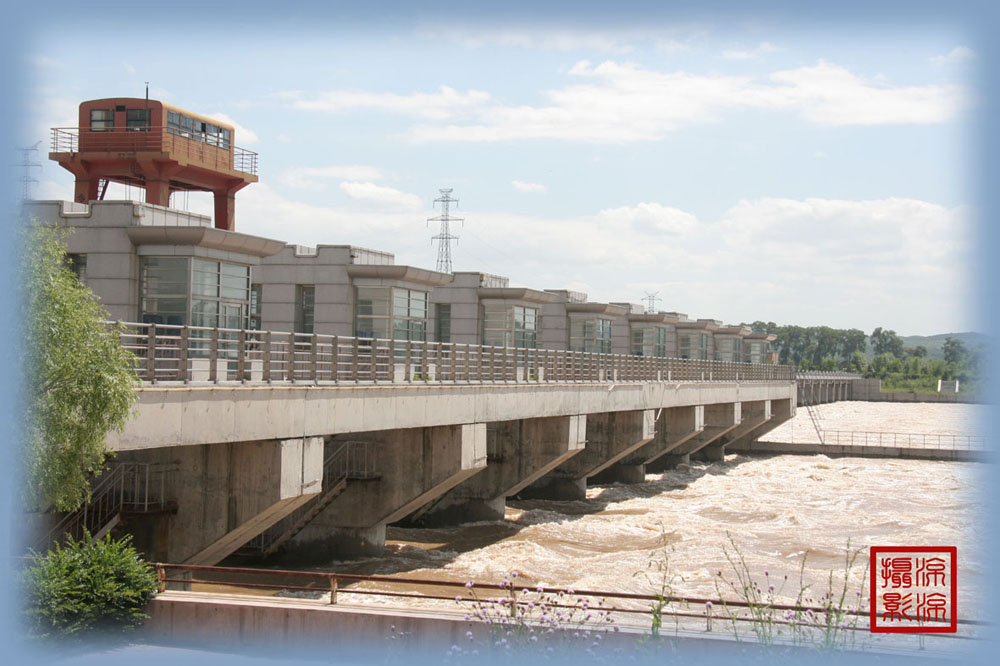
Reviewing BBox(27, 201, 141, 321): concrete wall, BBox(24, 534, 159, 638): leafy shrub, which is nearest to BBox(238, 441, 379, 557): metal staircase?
BBox(27, 201, 141, 321): concrete wall

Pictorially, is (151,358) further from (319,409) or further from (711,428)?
(711,428)

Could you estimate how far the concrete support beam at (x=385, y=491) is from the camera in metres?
23.4

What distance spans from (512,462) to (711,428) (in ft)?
74.9

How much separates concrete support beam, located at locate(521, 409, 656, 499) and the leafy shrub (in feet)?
80.3

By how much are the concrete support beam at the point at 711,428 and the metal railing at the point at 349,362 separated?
1575 millimetres

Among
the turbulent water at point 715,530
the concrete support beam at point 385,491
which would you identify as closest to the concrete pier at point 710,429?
the turbulent water at point 715,530

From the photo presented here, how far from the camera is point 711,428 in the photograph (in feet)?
167

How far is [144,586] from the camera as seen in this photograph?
12.7 m

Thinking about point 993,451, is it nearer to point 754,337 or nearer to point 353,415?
point 353,415

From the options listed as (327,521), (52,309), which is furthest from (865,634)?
(327,521)

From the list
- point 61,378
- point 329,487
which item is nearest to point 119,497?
point 329,487

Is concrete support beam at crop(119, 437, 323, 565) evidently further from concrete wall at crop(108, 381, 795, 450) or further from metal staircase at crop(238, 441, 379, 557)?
metal staircase at crop(238, 441, 379, 557)

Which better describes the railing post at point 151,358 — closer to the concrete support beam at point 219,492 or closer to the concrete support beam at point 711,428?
the concrete support beam at point 219,492

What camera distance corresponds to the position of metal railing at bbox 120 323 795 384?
1565 centimetres
